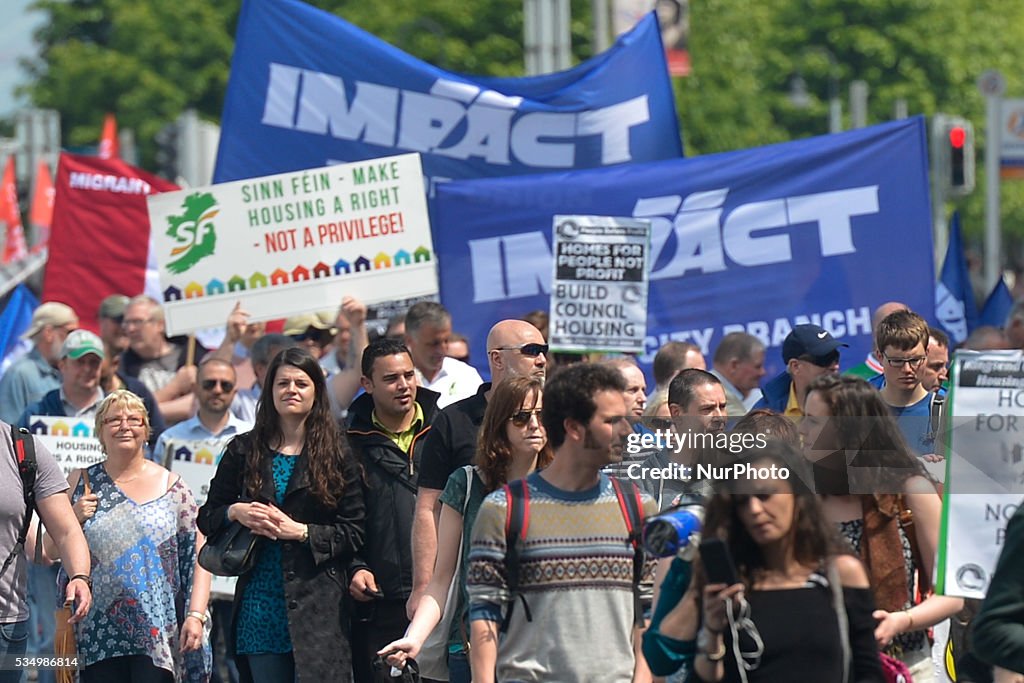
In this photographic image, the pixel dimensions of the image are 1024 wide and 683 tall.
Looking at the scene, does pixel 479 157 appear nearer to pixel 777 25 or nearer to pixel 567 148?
pixel 567 148

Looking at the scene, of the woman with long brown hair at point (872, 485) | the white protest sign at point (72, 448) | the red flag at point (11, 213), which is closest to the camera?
the woman with long brown hair at point (872, 485)

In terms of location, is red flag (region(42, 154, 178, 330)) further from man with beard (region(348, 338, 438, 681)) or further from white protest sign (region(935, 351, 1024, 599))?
white protest sign (region(935, 351, 1024, 599))

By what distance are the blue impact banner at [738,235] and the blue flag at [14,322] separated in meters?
2.63

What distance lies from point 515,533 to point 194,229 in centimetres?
593

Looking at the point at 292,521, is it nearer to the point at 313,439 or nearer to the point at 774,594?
the point at 313,439

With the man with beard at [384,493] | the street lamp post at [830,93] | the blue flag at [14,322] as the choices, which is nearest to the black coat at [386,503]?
the man with beard at [384,493]

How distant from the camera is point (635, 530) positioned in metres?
5.29

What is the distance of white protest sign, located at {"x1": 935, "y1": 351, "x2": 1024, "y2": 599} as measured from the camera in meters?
5.23

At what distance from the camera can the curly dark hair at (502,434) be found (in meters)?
6.00

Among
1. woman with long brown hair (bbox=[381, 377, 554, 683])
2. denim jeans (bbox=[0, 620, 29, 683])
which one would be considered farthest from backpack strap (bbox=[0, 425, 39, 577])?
woman with long brown hair (bbox=[381, 377, 554, 683])

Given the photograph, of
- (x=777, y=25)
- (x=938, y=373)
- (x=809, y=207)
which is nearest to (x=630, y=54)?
(x=809, y=207)

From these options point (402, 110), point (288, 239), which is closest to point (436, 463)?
point (288, 239)

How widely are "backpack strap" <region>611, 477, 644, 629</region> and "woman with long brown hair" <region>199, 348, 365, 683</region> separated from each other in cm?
208

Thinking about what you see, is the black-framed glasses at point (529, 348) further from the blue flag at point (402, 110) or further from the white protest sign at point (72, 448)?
the blue flag at point (402, 110)
